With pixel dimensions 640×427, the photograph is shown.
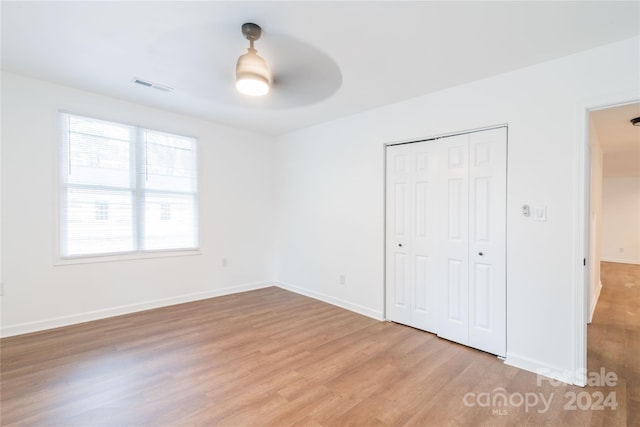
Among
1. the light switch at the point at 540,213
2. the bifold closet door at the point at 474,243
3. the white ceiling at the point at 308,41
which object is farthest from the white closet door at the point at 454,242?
the white ceiling at the point at 308,41

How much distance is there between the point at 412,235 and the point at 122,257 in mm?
3615

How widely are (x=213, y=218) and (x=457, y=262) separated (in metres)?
3.47

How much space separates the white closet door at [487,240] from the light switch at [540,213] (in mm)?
235

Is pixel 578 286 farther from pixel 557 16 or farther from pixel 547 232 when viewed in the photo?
pixel 557 16

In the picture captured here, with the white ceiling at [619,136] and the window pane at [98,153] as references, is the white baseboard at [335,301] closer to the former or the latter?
the window pane at [98,153]

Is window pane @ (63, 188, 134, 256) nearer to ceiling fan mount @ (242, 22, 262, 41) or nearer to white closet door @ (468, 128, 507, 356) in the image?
ceiling fan mount @ (242, 22, 262, 41)

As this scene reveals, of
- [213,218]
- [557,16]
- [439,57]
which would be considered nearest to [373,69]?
[439,57]

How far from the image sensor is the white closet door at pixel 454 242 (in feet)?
9.45

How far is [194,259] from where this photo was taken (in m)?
4.26

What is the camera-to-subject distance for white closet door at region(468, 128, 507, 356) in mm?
2637

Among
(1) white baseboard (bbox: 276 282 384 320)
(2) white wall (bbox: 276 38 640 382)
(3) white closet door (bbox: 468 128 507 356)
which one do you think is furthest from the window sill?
(3) white closet door (bbox: 468 128 507 356)

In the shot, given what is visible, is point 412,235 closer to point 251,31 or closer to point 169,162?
point 251,31

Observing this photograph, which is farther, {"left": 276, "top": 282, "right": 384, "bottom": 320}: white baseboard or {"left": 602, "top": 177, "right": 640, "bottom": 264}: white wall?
{"left": 602, "top": 177, "right": 640, "bottom": 264}: white wall

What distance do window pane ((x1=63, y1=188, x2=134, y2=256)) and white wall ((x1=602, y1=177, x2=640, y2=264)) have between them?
11378 mm
